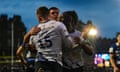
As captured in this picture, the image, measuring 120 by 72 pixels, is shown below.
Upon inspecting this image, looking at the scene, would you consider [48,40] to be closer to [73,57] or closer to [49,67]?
[49,67]

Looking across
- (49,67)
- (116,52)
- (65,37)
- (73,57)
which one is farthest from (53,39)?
(116,52)

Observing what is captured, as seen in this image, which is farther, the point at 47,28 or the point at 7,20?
the point at 7,20

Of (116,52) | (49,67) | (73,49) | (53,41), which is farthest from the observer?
(116,52)

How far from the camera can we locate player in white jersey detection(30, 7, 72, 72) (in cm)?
689

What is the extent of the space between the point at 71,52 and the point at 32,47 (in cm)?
95

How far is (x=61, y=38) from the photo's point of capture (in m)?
6.97

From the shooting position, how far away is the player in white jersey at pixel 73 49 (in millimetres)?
7887

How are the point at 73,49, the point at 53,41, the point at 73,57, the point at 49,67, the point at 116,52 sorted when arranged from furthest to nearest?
the point at 116,52, the point at 73,57, the point at 73,49, the point at 53,41, the point at 49,67

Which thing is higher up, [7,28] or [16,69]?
[7,28]

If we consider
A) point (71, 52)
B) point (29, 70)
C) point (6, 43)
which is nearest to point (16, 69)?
point (29, 70)

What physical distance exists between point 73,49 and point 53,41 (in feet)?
4.05

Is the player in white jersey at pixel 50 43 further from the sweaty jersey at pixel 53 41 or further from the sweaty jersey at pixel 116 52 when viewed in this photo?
the sweaty jersey at pixel 116 52

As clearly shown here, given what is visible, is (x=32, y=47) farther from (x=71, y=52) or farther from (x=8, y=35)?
(x=8, y=35)

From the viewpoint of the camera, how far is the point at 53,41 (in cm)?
696
